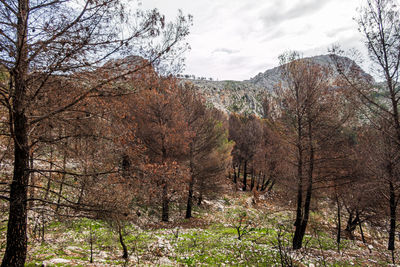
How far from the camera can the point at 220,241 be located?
9.20m

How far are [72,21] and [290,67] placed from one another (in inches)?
326

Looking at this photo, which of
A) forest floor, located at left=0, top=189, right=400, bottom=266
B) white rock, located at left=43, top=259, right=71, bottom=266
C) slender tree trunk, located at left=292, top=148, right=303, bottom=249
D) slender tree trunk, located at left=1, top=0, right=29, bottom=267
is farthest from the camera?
slender tree trunk, located at left=292, top=148, right=303, bottom=249

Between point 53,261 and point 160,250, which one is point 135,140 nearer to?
point 53,261

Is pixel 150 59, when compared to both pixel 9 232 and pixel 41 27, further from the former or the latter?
pixel 9 232

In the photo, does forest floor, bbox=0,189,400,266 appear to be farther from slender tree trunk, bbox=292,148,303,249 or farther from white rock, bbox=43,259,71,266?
slender tree trunk, bbox=292,148,303,249

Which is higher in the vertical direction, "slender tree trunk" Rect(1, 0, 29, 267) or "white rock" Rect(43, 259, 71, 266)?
"slender tree trunk" Rect(1, 0, 29, 267)

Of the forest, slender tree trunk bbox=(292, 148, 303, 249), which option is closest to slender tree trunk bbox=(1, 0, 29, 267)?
the forest

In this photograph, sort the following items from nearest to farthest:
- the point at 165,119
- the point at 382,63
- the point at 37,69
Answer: the point at 37,69
the point at 382,63
the point at 165,119

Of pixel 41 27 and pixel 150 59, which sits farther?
pixel 150 59

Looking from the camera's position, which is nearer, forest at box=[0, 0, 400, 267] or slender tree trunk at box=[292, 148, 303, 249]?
forest at box=[0, 0, 400, 267]

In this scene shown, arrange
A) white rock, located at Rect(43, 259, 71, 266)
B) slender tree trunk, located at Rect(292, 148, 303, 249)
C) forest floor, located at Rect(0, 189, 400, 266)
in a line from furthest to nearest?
1. slender tree trunk, located at Rect(292, 148, 303, 249)
2. forest floor, located at Rect(0, 189, 400, 266)
3. white rock, located at Rect(43, 259, 71, 266)

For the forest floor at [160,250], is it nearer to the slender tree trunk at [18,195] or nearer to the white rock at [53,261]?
the white rock at [53,261]

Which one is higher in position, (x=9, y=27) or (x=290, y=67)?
(x=290, y=67)

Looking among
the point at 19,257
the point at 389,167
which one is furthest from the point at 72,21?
the point at 389,167
